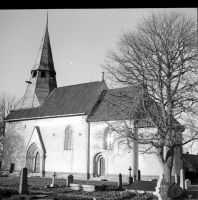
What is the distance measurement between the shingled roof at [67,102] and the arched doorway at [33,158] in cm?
356

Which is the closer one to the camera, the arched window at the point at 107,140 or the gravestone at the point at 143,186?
the gravestone at the point at 143,186

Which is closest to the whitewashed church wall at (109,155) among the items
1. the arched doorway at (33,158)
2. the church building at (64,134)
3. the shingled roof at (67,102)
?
the church building at (64,134)

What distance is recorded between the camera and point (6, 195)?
13.2m

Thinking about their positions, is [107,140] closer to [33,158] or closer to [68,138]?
[68,138]

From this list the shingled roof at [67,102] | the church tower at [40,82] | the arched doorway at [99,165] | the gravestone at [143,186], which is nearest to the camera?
the gravestone at [143,186]

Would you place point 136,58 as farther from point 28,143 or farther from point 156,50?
point 28,143

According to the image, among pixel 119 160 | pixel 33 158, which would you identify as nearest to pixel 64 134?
pixel 33 158

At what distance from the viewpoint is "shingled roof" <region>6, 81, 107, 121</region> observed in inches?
1138

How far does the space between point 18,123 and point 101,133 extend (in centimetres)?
1183

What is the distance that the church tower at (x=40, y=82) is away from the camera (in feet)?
109

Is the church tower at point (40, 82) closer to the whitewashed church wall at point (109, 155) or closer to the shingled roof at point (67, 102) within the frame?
the shingled roof at point (67, 102)

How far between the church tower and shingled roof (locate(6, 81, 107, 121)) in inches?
28.3

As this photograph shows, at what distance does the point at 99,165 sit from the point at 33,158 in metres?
8.47

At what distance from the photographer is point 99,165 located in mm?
26797
